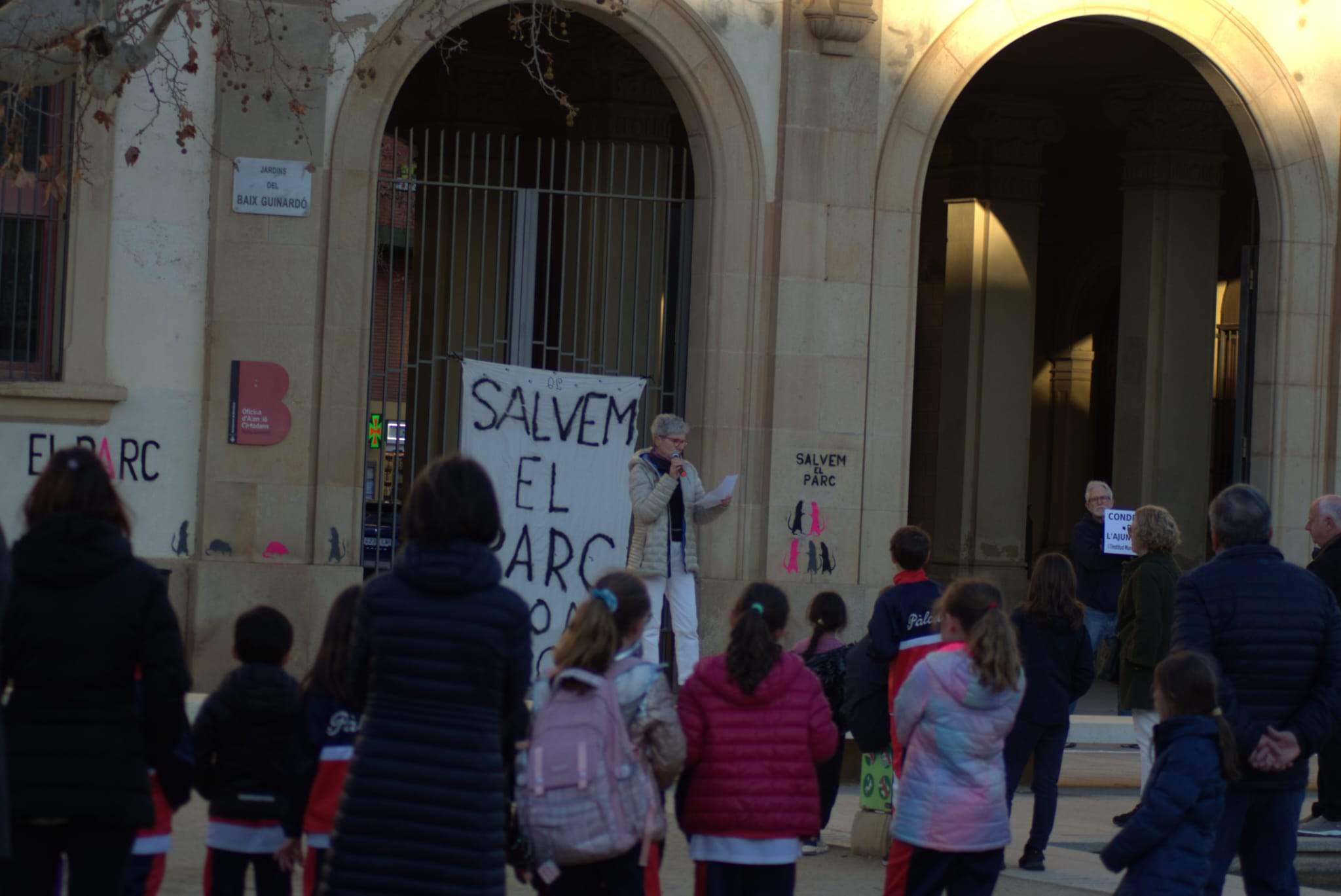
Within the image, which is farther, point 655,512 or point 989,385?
point 989,385

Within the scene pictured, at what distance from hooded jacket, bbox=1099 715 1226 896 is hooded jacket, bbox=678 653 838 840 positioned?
3.05ft

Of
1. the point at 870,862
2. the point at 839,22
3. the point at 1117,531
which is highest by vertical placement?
the point at 839,22

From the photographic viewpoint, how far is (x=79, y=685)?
4.96 metres

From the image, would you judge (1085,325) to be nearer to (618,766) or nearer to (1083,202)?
(1083,202)

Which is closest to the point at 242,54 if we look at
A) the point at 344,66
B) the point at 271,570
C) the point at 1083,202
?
the point at 344,66

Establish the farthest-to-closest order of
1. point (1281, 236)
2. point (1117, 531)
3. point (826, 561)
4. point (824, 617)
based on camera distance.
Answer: point (1281, 236)
point (1117, 531)
point (826, 561)
point (824, 617)

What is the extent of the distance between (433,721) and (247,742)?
1086mm

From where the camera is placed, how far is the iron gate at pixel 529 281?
1348cm

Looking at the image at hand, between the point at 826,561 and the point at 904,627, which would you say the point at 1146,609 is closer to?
the point at 904,627

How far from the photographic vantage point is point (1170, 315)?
60.2 ft

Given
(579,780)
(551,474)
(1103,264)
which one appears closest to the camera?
(579,780)

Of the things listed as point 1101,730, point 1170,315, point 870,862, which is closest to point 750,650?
point 870,862

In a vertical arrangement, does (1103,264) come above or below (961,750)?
above

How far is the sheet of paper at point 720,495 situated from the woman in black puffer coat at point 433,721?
7.12m
